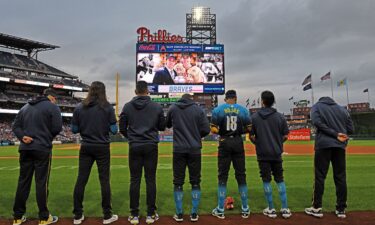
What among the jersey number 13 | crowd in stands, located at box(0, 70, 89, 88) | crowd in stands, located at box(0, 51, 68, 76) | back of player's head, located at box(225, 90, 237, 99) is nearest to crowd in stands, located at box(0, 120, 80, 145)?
crowd in stands, located at box(0, 70, 89, 88)

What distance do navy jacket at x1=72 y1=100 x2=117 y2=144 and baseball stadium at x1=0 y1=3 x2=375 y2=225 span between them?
42.3 inches

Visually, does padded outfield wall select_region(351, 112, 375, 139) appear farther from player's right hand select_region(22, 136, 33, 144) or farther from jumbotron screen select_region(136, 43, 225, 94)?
player's right hand select_region(22, 136, 33, 144)

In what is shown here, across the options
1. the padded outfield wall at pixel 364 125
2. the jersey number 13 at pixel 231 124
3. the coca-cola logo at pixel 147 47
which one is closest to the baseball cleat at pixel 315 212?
the jersey number 13 at pixel 231 124

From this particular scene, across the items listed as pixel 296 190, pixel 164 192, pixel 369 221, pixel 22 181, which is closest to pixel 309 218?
pixel 369 221

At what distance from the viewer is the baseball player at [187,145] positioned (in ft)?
17.1

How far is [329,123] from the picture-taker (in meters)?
5.55

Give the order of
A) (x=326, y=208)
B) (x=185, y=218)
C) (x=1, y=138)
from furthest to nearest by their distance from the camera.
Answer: (x=1, y=138)
(x=326, y=208)
(x=185, y=218)

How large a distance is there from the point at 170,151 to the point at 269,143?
66.0ft

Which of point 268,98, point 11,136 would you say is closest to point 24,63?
point 11,136

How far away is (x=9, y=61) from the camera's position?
62562 millimetres

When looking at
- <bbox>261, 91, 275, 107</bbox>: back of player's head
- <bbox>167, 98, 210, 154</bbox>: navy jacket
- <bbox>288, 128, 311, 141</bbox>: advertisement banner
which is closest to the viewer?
<bbox>167, 98, 210, 154</bbox>: navy jacket

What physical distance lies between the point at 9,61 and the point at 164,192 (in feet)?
215

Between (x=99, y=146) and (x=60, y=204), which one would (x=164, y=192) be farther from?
(x=99, y=146)

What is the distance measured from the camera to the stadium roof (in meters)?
61.4
